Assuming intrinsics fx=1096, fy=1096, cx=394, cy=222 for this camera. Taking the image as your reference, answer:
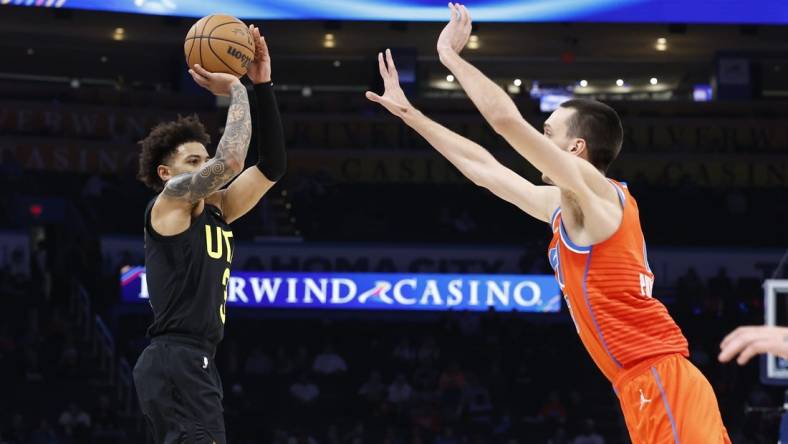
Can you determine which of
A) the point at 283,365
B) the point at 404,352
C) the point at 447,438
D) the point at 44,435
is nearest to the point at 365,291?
the point at 404,352

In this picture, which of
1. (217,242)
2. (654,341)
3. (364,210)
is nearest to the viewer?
(654,341)

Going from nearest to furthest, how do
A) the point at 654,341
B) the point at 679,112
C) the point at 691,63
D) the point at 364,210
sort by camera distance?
the point at 654,341 → the point at 364,210 → the point at 679,112 → the point at 691,63

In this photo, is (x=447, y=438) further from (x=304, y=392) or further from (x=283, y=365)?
(x=283, y=365)

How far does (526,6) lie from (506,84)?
6473 millimetres

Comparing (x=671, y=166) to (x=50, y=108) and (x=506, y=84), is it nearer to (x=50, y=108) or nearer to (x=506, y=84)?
(x=506, y=84)

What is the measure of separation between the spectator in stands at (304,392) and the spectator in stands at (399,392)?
→ 3.99 ft

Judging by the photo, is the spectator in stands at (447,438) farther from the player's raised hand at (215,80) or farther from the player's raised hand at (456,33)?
the player's raised hand at (456,33)

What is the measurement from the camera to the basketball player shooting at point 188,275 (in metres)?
4.58

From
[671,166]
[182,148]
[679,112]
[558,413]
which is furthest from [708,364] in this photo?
[182,148]

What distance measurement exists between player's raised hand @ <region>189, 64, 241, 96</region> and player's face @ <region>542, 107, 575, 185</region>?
1.60 m

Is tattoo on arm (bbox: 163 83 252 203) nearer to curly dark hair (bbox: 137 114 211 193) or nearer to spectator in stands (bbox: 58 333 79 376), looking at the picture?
curly dark hair (bbox: 137 114 211 193)

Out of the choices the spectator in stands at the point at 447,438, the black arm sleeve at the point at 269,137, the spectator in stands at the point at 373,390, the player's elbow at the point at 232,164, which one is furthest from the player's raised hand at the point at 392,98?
the spectator in stands at the point at 373,390

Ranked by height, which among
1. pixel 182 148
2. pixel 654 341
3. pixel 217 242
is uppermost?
pixel 182 148

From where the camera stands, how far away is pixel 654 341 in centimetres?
401
